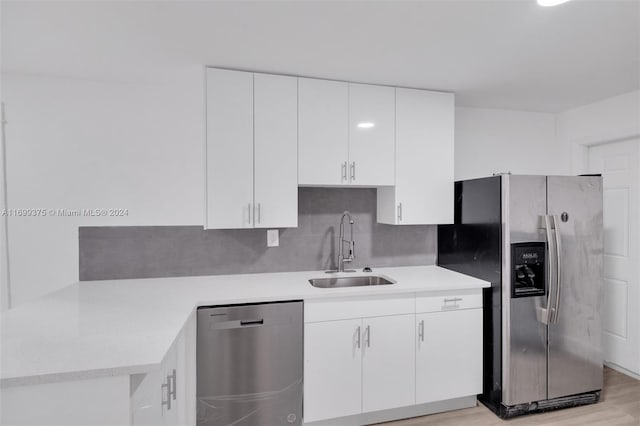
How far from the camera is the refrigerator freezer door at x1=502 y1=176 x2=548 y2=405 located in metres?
2.32

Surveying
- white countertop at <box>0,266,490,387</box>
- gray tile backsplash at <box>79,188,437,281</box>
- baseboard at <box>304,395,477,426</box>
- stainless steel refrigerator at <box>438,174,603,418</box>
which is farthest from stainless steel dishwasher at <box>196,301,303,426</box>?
stainless steel refrigerator at <box>438,174,603,418</box>

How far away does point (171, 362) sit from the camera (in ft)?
4.87

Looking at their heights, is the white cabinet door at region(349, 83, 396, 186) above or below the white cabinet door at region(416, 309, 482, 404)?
above

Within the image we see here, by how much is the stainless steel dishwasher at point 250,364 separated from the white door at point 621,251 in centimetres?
279

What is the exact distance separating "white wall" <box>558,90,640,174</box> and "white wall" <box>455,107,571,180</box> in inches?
3.5

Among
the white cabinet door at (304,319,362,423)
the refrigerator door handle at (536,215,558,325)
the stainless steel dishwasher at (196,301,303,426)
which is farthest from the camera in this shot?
the refrigerator door handle at (536,215,558,325)

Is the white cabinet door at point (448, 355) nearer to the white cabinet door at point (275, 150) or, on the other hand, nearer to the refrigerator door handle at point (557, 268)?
the refrigerator door handle at point (557, 268)

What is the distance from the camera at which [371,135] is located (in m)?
2.55

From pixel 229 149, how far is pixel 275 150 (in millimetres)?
301

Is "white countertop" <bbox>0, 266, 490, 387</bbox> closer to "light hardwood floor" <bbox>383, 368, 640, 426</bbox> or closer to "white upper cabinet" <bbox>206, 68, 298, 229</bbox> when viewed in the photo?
"white upper cabinet" <bbox>206, 68, 298, 229</bbox>

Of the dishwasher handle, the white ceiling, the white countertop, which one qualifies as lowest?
the dishwasher handle

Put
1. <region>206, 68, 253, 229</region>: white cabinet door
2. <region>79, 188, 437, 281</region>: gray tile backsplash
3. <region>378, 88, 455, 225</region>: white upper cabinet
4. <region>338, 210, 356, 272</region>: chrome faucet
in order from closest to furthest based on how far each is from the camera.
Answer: <region>206, 68, 253, 229</region>: white cabinet door < <region>79, 188, 437, 281</region>: gray tile backsplash < <region>378, 88, 455, 225</region>: white upper cabinet < <region>338, 210, 356, 272</region>: chrome faucet

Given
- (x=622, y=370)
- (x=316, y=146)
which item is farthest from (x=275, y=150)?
(x=622, y=370)

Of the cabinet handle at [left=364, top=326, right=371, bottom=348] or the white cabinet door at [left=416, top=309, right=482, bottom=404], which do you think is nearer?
the cabinet handle at [left=364, top=326, right=371, bottom=348]
